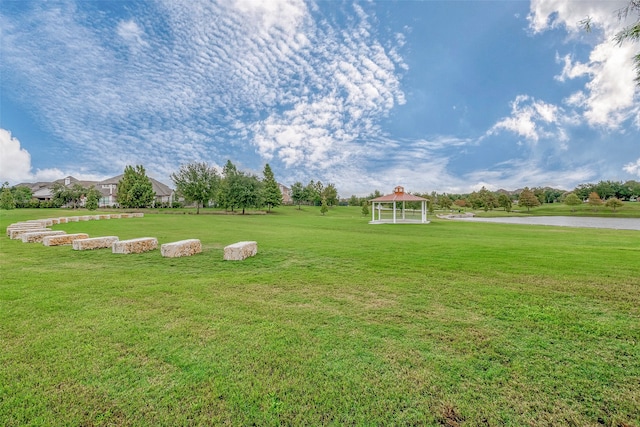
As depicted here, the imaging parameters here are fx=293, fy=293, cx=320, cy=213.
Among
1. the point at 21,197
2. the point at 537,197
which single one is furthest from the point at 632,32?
the point at 537,197

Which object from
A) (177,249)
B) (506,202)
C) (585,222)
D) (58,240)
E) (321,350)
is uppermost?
(506,202)

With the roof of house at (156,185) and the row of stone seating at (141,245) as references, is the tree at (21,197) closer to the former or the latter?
the roof of house at (156,185)

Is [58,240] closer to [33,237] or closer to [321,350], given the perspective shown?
[33,237]

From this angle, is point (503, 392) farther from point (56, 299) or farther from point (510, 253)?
point (510, 253)

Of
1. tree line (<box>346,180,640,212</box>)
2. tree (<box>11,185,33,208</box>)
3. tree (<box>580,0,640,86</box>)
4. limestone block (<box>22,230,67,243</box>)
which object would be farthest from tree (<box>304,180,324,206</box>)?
tree (<box>580,0,640,86</box>)

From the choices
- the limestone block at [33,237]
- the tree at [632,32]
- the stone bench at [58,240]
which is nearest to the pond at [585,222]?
the tree at [632,32]

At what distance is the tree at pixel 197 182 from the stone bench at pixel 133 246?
4163 centimetres

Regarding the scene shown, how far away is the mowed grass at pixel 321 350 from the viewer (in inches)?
88.9

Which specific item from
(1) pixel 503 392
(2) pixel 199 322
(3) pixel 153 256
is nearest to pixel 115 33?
(3) pixel 153 256

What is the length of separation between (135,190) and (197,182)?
11701 millimetres

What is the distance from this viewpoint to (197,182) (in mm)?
48688

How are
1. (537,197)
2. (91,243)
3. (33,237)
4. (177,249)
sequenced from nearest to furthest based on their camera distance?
1. (177,249)
2. (91,243)
3. (33,237)
4. (537,197)

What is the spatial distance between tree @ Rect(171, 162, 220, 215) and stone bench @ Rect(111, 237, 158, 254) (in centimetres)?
4163

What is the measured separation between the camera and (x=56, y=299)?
451cm
